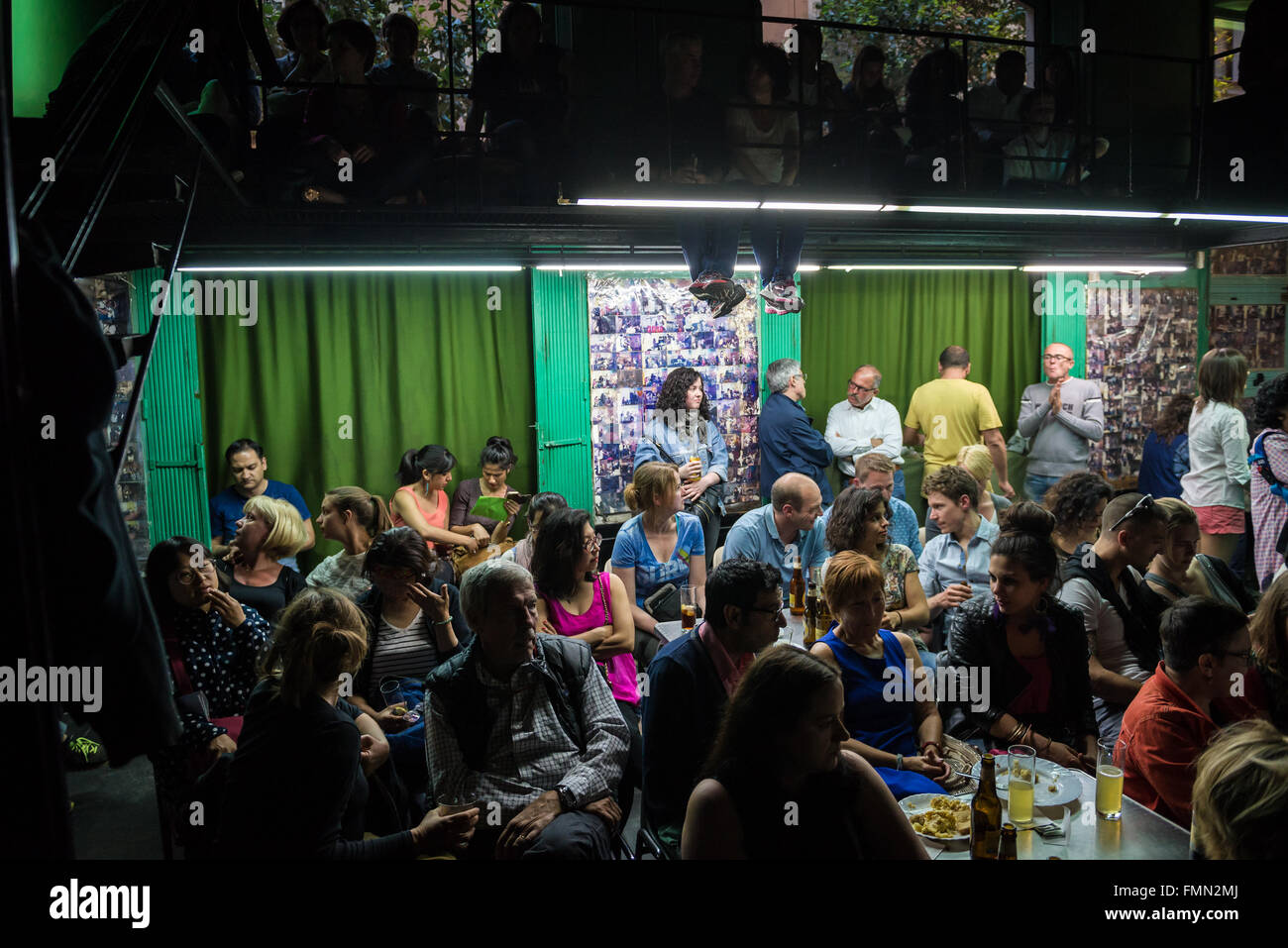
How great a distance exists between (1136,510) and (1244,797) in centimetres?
242

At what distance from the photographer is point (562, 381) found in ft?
25.9

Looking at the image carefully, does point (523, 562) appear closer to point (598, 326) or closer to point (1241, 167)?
point (598, 326)

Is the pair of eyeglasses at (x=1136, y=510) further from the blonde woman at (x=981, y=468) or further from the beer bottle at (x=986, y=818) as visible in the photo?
the beer bottle at (x=986, y=818)

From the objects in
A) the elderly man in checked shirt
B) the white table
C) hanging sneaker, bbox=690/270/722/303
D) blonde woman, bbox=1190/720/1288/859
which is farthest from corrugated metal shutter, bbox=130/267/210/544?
blonde woman, bbox=1190/720/1288/859

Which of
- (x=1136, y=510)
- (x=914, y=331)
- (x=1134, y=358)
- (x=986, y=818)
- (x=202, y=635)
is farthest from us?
(x=1134, y=358)

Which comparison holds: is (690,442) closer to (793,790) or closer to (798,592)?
(798,592)

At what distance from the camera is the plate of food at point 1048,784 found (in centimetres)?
286

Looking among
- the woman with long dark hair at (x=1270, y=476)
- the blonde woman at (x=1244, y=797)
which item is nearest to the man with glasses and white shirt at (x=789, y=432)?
the woman with long dark hair at (x=1270, y=476)

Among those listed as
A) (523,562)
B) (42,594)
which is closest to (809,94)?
(523,562)

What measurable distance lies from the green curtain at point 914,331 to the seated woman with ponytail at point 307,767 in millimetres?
6334

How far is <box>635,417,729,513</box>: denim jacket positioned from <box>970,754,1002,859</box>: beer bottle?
16.2ft

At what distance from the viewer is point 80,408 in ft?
5.66

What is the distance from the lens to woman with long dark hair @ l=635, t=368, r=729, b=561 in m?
7.40

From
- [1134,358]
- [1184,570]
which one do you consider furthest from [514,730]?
[1134,358]
